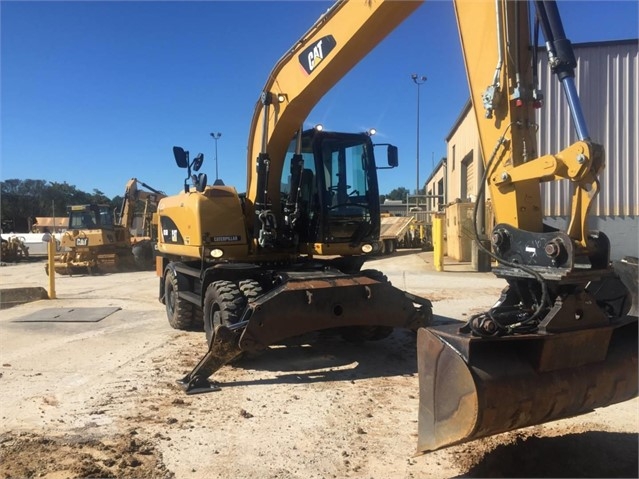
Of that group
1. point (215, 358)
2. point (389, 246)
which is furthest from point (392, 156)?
point (389, 246)

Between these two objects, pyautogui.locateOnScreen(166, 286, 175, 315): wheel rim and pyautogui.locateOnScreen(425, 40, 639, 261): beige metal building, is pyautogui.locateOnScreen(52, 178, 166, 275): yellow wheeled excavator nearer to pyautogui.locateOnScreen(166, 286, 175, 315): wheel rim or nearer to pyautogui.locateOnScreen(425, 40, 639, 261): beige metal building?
pyautogui.locateOnScreen(166, 286, 175, 315): wheel rim

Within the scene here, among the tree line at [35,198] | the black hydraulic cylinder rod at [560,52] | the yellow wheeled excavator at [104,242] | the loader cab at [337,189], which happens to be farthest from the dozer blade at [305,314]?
the tree line at [35,198]

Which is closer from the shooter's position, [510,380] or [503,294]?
[510,380]

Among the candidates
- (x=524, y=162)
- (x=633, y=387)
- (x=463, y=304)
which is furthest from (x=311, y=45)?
(x=463, y=304)

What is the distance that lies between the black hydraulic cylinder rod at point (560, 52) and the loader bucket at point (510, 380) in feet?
4.49

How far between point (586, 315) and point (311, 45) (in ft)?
15.2

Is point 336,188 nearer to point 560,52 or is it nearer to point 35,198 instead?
point 560,52

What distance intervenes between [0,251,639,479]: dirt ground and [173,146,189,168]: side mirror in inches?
105

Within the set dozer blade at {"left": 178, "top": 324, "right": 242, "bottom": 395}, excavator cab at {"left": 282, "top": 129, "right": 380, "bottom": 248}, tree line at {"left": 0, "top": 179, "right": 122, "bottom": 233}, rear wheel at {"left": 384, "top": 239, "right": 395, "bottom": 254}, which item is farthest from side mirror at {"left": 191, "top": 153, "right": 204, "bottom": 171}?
tree line at {"left": 0, "top": 179, "right": 122, "bottom": 233}

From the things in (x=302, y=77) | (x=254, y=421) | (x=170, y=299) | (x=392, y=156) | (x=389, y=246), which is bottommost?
(x=254, y=421)

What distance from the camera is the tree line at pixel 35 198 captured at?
68000 millimetres

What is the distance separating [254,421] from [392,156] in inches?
171

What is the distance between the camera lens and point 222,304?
20.9 ft

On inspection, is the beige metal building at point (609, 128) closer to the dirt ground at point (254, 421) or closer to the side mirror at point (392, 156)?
the side mirror at point (392, 156)
